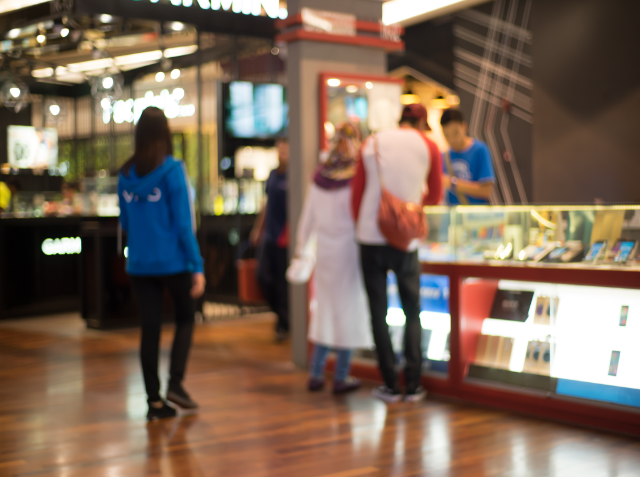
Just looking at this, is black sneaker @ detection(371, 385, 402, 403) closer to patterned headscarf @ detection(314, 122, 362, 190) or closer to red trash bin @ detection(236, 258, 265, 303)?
patterned headscarf @ detection(314, 122, 362, 190)

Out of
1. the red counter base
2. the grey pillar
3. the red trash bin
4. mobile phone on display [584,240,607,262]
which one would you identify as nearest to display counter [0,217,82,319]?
the red trash bin

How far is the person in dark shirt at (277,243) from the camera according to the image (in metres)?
6.04

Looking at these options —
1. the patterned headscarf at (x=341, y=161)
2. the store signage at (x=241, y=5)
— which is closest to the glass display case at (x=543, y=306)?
the patterned headscarf at (x=341, y=161)

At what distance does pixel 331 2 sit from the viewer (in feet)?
16.0

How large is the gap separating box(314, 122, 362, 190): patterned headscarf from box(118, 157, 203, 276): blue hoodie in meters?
0.91

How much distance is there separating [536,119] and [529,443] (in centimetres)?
532

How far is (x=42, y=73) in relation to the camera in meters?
13.2

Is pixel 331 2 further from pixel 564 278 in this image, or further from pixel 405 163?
pixel 564 278

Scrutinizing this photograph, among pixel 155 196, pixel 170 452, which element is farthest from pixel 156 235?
pixel 170 452

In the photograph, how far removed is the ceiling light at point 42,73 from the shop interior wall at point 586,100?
29.2 ft

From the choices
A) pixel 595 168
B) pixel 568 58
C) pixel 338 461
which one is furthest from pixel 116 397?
pixel 568 58

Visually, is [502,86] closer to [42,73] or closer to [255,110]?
[255,110]

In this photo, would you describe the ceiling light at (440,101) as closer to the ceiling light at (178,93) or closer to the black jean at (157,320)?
the ceiling light at (178,93)

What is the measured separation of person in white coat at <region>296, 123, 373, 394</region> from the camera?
13.7ft
